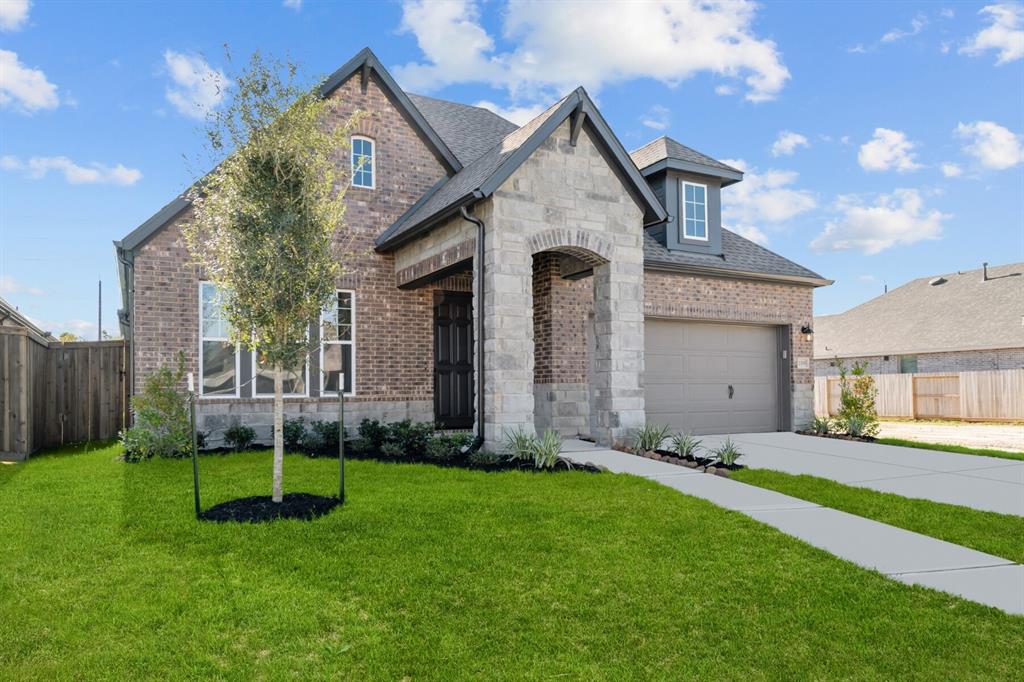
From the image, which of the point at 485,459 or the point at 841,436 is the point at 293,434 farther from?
the point at 841,436

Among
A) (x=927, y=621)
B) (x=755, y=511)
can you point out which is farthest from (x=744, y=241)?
(x=927, y=621)

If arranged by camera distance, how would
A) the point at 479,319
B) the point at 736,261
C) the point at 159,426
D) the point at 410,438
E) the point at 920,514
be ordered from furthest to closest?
the point at 736,261
the point at 410,438
the point at 159,426
the point at 479,319
the point at 920,514

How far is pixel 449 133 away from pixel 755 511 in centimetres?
1135

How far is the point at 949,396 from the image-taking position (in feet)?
75.3

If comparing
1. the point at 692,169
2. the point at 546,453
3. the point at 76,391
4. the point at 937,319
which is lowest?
the point at 546,453

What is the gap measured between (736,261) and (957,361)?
57.2 feet

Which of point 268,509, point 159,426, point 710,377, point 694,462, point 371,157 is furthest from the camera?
point 710,377

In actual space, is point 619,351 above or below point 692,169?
below

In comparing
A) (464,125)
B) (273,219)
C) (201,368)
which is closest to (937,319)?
(464,125)

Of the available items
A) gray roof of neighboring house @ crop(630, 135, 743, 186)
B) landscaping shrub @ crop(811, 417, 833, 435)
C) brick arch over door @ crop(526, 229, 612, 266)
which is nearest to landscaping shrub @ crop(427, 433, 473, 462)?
brick arch over door @ crop(526, 229, 612, 266)

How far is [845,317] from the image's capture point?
33.3 metres

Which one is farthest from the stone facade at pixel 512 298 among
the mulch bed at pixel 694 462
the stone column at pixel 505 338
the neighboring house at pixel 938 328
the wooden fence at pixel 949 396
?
the neighboring house at pixel 938 328

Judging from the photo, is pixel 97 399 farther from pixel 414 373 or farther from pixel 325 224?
pixel 325 224

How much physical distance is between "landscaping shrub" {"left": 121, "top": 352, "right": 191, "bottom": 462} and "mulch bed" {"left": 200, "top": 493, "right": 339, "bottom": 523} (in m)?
3.74
